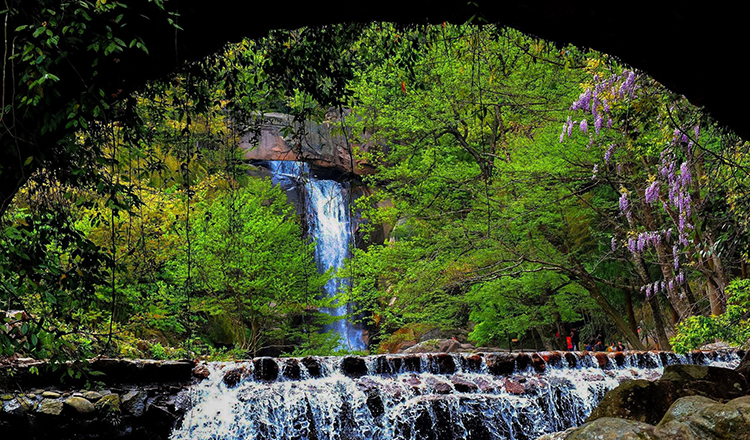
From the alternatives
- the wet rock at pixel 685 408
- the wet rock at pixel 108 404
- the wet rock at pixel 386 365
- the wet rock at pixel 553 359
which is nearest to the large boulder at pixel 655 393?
the wet rock at pixel 685 408

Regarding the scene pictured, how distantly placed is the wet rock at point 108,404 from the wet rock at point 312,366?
2.99 meters

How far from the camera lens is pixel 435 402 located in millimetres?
8852

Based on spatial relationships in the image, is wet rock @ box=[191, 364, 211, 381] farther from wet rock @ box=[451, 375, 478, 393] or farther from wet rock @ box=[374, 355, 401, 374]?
wet rock @ box=[451, 375, 478, 393]

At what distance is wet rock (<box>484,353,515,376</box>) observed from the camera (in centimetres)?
1020

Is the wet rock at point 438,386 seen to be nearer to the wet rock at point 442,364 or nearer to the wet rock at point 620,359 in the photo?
the wet rock at point 442,364

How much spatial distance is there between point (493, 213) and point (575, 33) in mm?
10632

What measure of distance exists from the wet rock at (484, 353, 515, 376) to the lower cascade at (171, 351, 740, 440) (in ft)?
0.06

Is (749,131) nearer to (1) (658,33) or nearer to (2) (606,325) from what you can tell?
(1) (658,33)

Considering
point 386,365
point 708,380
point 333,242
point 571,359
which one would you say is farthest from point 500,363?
point 333,242

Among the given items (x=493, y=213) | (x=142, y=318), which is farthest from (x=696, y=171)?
(x=142, y=318)

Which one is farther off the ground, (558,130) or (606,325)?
(558,130)

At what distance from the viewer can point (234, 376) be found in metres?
8.90

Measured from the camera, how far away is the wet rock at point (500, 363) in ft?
33.5

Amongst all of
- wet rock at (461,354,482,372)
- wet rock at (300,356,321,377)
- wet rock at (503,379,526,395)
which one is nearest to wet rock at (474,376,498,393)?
wet rock at (503,379,526,395)
